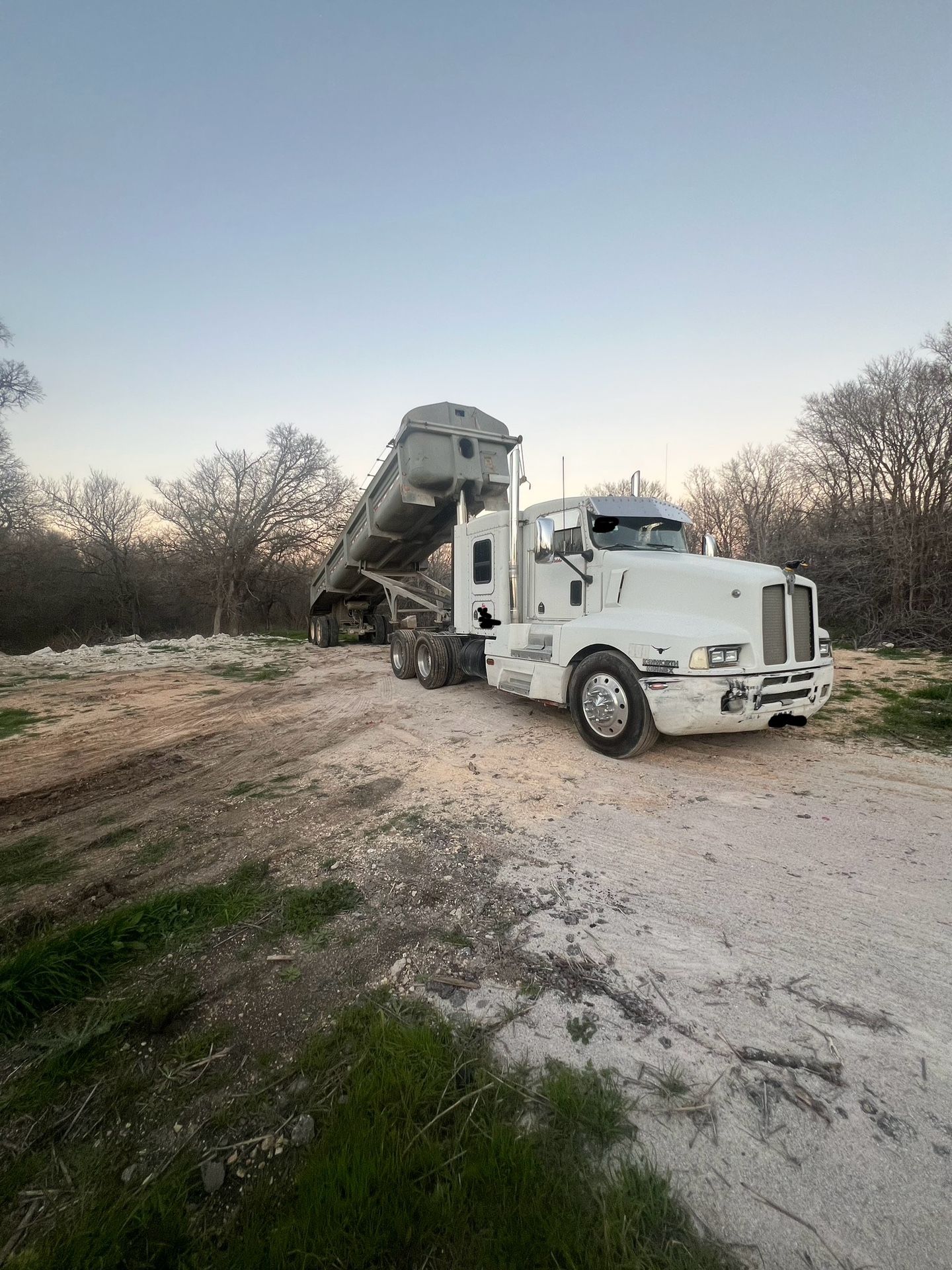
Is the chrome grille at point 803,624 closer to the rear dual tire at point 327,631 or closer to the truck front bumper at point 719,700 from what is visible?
the truck front bumper at point 719,700

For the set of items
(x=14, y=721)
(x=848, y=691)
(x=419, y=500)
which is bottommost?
(x=14, y=721)

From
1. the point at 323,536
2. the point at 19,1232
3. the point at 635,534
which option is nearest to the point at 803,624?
the point at 635,534

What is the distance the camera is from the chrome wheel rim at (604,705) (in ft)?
17.0

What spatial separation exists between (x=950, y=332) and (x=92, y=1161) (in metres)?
25.7

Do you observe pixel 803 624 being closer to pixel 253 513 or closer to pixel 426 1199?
pixel 426 1199

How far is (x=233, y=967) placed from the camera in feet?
7.49

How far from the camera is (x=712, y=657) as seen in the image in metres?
4.70

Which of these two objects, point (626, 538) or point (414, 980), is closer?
point (414, 980)

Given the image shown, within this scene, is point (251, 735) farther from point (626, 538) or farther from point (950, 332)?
point (950, 332)

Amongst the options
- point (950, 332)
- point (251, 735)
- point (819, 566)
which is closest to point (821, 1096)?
point (251, 735)

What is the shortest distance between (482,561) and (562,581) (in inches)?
Answer: 69.9

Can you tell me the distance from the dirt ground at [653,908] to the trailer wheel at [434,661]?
9.61 feet

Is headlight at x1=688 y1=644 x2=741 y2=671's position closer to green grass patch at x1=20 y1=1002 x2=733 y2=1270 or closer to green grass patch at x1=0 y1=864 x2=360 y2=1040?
green grass patch at x1=0 y1=864 x2=360 y2=1040

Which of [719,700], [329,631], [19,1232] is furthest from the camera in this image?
[329,631]
